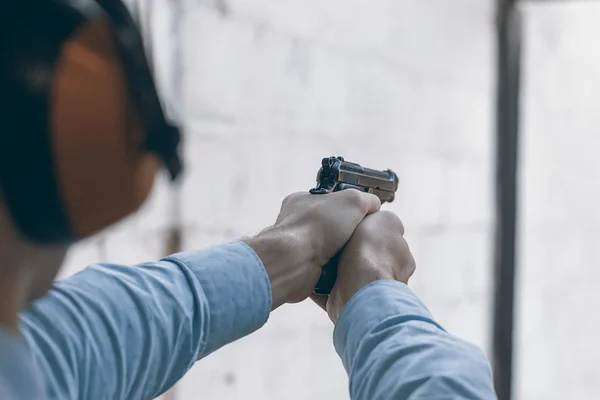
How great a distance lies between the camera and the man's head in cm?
26

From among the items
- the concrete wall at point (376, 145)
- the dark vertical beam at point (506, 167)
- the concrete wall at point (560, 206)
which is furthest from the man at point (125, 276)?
the concrete wall at point (560, 206)

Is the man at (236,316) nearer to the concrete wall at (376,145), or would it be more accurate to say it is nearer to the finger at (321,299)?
the finger at (321,299)

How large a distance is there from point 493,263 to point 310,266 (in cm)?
116

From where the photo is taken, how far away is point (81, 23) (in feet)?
0.92

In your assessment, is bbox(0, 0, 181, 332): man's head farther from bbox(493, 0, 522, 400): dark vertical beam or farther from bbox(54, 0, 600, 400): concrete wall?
bbox(493, 0, 522, 400): dark vertical beam

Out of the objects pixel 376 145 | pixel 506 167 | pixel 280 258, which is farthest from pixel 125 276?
pixel 506 167

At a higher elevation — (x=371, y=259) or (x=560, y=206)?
(x=371, y=259)

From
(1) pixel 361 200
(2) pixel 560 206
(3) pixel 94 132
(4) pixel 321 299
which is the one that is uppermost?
(3) pixel 94 132

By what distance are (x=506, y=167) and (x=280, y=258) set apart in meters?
1.23

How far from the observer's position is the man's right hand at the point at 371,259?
63 cm

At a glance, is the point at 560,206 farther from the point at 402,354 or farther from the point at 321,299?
the point at 402,354

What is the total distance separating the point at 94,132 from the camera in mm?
281

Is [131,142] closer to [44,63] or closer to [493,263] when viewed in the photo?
[44,63]

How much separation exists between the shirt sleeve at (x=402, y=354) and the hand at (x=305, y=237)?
0.11 meters
